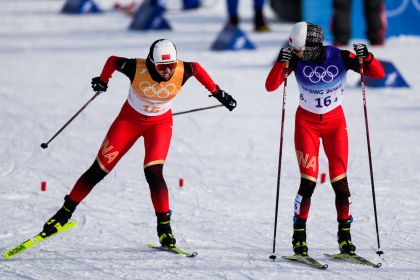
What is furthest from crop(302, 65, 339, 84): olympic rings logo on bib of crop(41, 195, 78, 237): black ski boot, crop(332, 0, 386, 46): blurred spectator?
crop(332, 0, 386, 46): blurred spectator

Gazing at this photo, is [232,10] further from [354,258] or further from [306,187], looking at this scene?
[354,258]

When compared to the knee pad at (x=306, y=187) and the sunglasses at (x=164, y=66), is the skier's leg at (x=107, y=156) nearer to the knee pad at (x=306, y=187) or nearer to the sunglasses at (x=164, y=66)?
the sunglasses at (x=164, y=66)

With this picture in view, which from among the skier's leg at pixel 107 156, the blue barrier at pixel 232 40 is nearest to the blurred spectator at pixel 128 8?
the blue barrier at pixel 232 40

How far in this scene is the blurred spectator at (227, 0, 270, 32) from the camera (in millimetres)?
18969

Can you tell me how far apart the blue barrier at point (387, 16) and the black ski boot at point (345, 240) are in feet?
35.5

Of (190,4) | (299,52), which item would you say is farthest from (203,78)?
(190,4)

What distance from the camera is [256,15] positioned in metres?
20.2

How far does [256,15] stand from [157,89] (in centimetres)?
1282

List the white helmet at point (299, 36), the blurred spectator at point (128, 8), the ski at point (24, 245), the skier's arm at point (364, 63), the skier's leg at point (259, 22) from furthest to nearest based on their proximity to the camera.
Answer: the blurred spectator at point (128, 8)
the skier's leg at point (259, 22)
the ski at point (24, 245)
the skier's arm at point (364, 63)
the white helmet at point (299, 36)

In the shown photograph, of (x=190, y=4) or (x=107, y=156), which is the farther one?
(x=190, y=4)

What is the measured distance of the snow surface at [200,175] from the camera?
25.0 feet

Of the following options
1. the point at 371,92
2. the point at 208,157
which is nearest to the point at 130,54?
the point at 371,92

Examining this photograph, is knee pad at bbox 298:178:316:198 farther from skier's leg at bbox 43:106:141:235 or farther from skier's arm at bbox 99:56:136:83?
skier's arm at bbox 99:56:136:83

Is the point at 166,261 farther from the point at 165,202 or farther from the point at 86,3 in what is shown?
the point at 86,3
